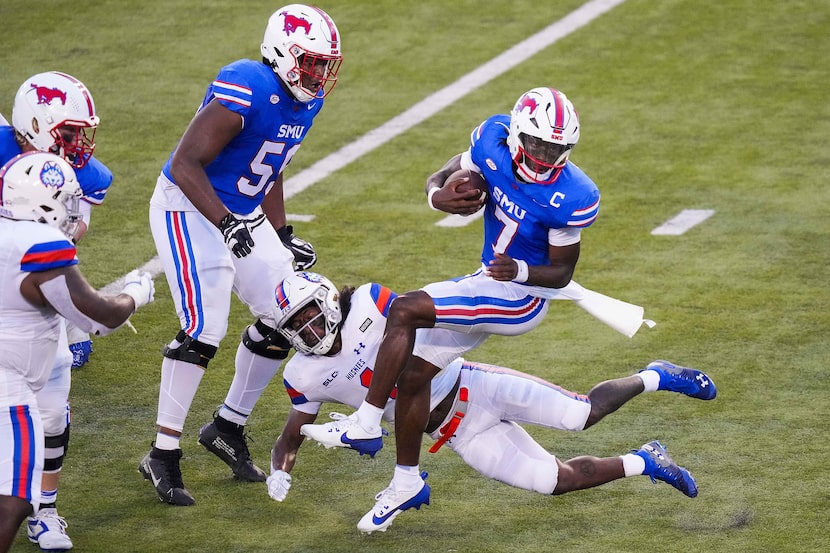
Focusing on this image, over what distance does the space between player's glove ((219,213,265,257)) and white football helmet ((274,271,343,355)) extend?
0.25m

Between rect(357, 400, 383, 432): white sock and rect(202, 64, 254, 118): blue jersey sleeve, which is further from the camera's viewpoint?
rect(202, 64, 254, 118): blue jersey sleeve

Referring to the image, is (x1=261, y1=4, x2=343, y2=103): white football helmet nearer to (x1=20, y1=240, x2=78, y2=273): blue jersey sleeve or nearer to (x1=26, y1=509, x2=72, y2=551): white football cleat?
(x1=20, y1=240, x2=78, y2=273): blue jersey sleeve

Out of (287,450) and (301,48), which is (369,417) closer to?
(287,450)

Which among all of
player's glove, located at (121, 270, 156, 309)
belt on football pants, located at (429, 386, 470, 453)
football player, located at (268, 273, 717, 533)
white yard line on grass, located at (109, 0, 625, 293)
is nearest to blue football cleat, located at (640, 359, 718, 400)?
football player, located at (268, 273, 717, 533)

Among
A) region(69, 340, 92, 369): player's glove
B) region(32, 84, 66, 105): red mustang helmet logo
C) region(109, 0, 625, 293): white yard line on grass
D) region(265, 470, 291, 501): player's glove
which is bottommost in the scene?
region(109, 0, 625, 293): white yard line on grass

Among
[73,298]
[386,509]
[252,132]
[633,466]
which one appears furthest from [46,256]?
[633,466]

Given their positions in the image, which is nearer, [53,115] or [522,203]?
[522,203]

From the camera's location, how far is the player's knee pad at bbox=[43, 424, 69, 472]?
541cm

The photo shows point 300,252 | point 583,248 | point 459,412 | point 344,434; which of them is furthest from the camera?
point 583,248

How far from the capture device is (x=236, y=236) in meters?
5.69

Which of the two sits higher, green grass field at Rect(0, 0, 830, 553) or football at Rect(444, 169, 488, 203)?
football at Rect(444, 169, 488, 203)

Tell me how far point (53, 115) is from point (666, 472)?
10.5 ft

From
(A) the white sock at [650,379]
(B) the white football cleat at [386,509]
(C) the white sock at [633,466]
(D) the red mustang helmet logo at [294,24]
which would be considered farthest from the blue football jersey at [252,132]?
(C) the white sock at [633,466]

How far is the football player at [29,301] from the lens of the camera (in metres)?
4.74
